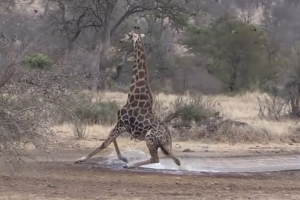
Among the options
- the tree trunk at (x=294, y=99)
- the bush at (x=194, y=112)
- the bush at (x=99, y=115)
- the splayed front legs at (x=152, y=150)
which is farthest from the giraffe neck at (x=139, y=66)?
the tree trunk at (x=294, y=99)

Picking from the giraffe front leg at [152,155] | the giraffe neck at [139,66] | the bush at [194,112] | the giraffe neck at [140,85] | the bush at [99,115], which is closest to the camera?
the giraffe front leg at [152,155]

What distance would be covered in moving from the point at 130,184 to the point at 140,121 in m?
2.05

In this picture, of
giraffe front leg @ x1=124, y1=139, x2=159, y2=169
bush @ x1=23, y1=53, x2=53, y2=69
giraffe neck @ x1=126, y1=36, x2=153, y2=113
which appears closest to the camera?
bush @ x1=23, y1=53, x2=53, y2=69

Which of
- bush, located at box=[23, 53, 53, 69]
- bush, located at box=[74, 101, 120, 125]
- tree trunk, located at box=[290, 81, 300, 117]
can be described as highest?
bush, located at box=[23, 53, 53, 69]

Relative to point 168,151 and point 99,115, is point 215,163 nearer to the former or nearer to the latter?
point 168,151

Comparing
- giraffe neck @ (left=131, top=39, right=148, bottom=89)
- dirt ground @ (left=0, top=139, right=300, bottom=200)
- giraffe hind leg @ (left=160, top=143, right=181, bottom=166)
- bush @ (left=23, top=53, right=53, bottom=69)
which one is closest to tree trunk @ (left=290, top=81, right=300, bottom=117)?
dirt ground @ (left=0, top=139, right=300, bottom=200)

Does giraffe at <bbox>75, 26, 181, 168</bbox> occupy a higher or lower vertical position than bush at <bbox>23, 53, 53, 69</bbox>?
lower

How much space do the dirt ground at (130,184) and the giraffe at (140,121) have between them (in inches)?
21.7

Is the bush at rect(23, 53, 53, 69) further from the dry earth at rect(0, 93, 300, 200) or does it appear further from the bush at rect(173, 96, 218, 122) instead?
the bush at rect(173, 96, 218, 122)

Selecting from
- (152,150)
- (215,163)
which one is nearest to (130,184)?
(152,150)

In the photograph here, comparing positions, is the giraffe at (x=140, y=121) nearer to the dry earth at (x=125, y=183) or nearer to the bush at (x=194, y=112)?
the dry earth at (x=125, y=183)

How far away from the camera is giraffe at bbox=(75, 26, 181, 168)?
1253 centimetres

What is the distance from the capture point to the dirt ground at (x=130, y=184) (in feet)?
33.0

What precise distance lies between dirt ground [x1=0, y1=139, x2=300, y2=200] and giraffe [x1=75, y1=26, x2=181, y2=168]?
55 cm
